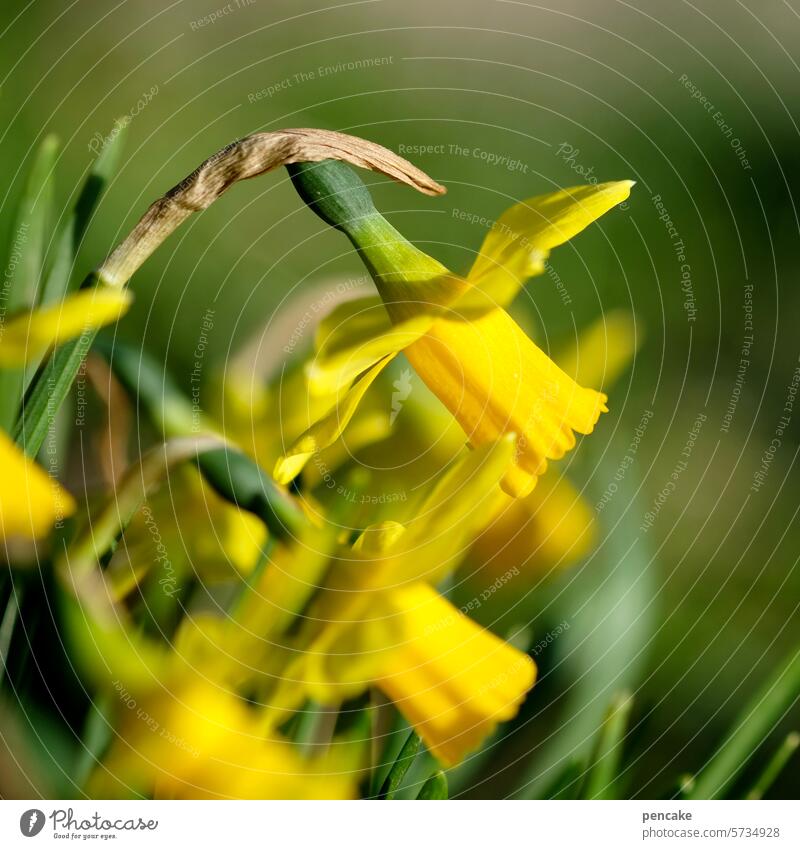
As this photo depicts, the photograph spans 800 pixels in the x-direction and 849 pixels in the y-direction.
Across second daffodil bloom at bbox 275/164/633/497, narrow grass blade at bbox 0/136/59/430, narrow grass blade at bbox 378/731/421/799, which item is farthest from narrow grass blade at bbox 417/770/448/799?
narrow grass blade at bbox 0/136/59/430

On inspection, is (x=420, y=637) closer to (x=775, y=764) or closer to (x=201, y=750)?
(x=201, y=750)

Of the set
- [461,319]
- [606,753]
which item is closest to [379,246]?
[461,319]

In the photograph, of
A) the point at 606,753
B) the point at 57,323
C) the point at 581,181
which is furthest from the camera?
the point at 581,181

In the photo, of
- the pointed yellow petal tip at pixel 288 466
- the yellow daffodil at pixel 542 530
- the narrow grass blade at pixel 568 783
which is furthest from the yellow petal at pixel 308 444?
the narrow grass blade at pixel 568 783

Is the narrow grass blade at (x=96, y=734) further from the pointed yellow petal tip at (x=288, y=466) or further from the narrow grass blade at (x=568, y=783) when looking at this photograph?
the narrow grass blade at (x=568, y=783)

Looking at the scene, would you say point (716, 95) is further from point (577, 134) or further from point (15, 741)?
point (15, 741)
